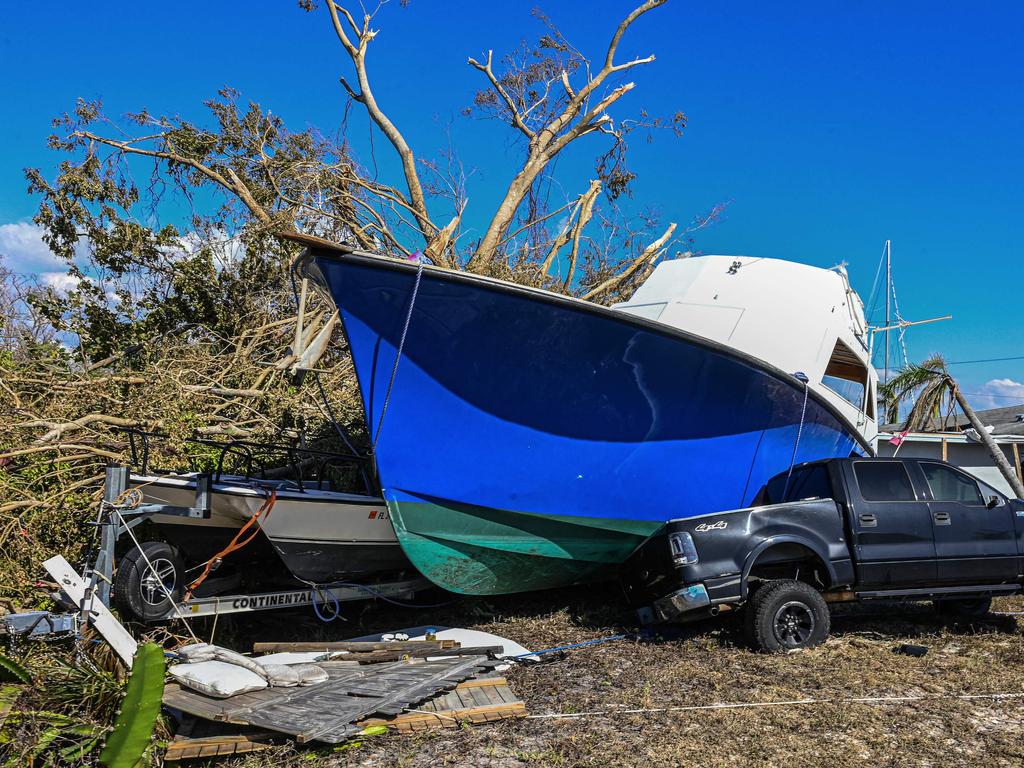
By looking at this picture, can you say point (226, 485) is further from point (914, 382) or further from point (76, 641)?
point (914, 382)

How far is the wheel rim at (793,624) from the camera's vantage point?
19.8ft

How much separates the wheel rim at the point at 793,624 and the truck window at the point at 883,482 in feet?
3.92

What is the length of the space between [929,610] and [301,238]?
277 inches

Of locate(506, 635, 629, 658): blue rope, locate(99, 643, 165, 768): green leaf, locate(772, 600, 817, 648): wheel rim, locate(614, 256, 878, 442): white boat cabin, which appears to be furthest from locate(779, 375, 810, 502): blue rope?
locate(99, 643, 165, 768): green leaf

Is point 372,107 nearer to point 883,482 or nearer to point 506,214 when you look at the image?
point 506,214

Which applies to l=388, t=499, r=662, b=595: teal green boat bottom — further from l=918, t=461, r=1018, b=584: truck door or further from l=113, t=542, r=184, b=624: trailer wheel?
l=918, t=461, r=1018, b=584: truck door

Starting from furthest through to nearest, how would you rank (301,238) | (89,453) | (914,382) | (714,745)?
(914,382) → (89,453) → (301,238) → (714,745)

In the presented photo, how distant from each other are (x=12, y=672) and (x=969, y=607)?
787 cm

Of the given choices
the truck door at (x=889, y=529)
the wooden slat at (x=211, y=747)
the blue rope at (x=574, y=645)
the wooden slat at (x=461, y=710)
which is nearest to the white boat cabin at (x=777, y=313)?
the truck door at (x=889, y=529)

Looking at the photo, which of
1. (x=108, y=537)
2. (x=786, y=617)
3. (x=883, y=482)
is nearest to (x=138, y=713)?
(x=108, y=537)

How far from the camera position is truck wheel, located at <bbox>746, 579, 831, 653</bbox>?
19.6ft

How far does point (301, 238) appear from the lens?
5676 mm

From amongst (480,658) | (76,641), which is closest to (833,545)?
(480,658)

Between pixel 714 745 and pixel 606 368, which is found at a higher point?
pixel 606 368
